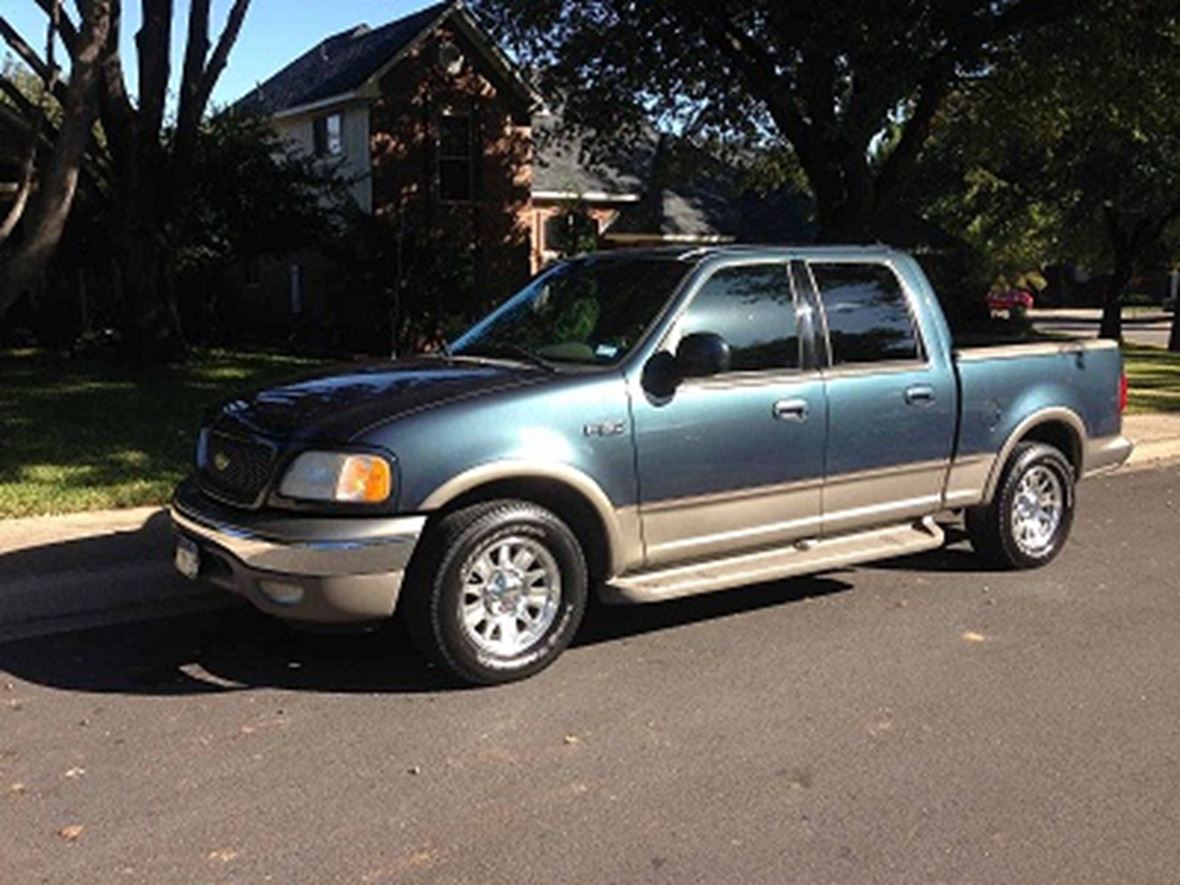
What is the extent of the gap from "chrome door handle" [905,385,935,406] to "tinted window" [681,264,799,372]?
Answer: 0.68 metres

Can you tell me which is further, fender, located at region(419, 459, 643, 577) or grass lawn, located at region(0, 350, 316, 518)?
grass lawn, located at region(0, 350, 316, 518)

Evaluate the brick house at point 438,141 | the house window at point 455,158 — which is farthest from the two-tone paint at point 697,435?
the house window at point 455,158

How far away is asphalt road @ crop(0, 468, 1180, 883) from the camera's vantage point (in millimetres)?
3436

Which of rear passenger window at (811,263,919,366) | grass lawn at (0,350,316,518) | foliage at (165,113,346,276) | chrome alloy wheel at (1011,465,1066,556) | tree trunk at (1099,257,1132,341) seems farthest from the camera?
tree trunk at (1099,257,1132,341)

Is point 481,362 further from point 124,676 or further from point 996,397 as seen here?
point 996,397

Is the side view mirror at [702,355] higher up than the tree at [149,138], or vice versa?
the tree at [149,138]

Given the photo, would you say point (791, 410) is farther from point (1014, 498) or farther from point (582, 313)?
point (1014, 498)

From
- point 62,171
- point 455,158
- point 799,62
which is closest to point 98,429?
point 62,171

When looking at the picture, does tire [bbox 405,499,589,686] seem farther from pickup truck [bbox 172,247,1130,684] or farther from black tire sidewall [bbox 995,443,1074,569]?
black tire sidewall [bbox 995,443,1074,569]

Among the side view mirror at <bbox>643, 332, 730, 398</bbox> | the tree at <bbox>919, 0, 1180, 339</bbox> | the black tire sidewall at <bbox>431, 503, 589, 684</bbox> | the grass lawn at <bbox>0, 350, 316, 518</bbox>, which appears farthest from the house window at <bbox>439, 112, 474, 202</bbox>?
the black tire sidewall at <bbox>431, 503, 589, 684</bbox>

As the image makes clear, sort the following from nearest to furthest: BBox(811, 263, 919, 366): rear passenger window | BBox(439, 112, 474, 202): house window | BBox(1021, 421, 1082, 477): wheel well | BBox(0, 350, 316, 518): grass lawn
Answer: BBox(811, 263, 919, 366): rear passenger window < BBox(1021, 421, 1082, 477): wheel well < BBox(0, 350, 316, 518): grass lawn < BBox(439, 112, 474, 202): house window

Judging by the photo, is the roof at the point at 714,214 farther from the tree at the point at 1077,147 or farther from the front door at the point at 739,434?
the front door at the point at 739,434

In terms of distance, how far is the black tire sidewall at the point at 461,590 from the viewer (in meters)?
4.62

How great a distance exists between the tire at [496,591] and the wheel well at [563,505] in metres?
0.06
